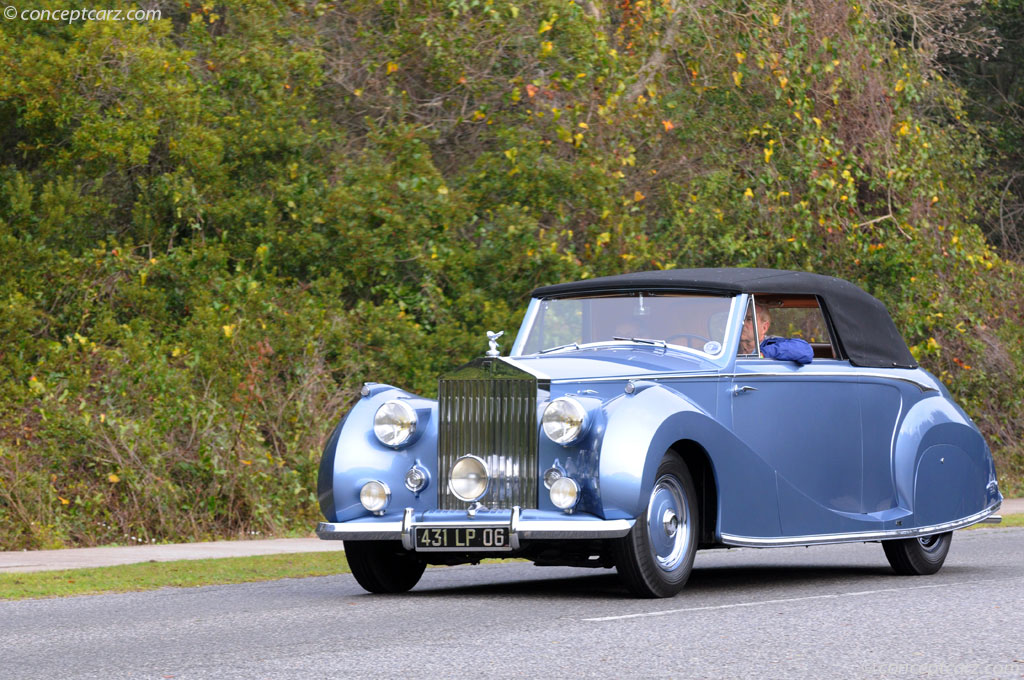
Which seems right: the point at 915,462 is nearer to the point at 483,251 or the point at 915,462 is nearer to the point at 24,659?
the point at 24,659

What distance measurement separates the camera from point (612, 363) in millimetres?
9508

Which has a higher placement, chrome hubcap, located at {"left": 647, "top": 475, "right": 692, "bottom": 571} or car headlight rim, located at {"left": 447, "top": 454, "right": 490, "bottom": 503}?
car headlight rim, located at {"left": 447, "top": 454, "right": 490, "bottom": 503}

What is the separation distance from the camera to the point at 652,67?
21578mm

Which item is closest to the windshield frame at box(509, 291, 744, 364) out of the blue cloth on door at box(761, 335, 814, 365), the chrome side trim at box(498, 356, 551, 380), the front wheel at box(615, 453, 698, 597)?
the blue cloth on door at box(761, 335, 814, 365)

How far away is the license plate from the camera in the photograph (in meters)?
8.57

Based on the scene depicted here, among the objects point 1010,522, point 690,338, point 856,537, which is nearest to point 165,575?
point 690,338

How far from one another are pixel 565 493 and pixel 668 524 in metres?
0.68

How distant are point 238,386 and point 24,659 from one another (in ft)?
33.1

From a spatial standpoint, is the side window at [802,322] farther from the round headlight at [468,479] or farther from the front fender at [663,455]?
the round headlight at [468,479]

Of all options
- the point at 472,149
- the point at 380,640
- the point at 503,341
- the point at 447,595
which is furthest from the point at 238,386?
the point at 380,640

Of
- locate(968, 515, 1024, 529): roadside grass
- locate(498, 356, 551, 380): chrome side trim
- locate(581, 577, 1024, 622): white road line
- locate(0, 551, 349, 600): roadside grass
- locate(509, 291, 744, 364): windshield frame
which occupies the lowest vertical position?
locate(968, 515, 1024, 529): roadside grass

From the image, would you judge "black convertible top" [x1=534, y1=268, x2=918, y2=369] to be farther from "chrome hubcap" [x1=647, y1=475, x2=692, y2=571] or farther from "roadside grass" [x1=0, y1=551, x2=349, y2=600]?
"roadside grass" [x1=0, y1=551, x2=349, y2=600]

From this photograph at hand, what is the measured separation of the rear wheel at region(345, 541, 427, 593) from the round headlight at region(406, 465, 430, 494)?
0.51 meters

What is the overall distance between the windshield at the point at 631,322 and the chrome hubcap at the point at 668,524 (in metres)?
1.24
